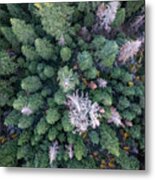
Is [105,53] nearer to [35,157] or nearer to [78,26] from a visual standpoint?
[78,26]

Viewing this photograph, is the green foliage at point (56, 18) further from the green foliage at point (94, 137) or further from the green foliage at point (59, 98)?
the green foliage at point (94, 137)

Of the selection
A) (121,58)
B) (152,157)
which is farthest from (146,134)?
(121,58)

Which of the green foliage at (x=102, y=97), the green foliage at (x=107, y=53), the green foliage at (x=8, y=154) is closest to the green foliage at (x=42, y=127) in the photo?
the green foliage at (x=8, y=154)

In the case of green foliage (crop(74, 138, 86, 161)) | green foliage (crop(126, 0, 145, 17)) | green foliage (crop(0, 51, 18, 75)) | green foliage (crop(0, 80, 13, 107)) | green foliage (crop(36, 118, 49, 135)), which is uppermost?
green foliage (crop(126, 0, 145, 17))

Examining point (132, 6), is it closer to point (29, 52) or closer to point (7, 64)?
point (29, 52)

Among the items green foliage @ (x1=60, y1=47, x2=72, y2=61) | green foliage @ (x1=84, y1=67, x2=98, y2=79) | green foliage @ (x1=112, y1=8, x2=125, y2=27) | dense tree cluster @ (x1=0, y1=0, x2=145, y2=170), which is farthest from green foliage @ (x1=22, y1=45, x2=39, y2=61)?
green foliage @ (x1=112, y1=8, x2=125, y2=27)

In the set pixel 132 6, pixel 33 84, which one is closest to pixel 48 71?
pixel 33 84

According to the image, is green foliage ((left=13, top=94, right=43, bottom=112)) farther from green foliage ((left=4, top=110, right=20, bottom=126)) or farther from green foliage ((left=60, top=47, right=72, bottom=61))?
green foliage ((left=60, top=47, right=72, bottom=61))
